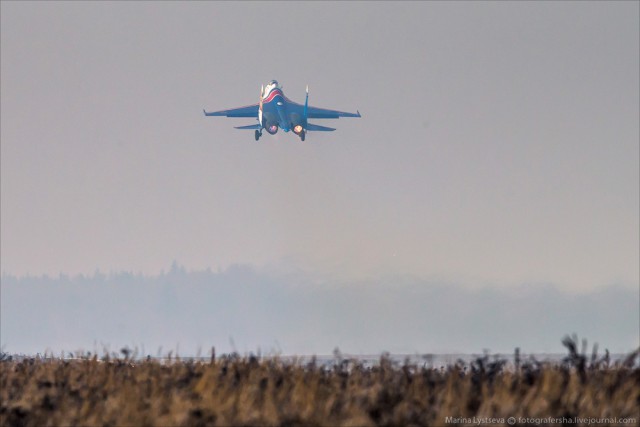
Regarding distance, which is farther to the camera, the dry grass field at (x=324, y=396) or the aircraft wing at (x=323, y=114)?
Result: the aircraft wing at (x=323, y=114)

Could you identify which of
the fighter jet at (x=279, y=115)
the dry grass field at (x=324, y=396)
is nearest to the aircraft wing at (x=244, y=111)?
the fighter jet at (x=279, y=115)

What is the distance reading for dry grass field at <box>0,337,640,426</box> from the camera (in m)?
24.4

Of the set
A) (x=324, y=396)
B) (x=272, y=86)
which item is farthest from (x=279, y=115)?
(x=324, y=396)

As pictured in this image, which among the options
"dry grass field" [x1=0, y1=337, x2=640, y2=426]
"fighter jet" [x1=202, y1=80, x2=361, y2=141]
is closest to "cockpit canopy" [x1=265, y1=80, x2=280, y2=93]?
"fighter jet" [x1=202, y1=80, x2=361, y2=141]

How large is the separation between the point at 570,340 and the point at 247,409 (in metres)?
6.97

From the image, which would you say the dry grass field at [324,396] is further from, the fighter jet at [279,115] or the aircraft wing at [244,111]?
the aircraft wing at [244,111]

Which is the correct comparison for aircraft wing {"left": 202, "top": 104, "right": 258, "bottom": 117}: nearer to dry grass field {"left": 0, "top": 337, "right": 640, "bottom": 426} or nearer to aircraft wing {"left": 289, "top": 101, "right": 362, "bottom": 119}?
aircraft wing {"left": 289, "top": 101, "right": 362, "bottom": 119}

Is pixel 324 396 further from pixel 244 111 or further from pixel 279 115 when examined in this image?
pixel 244 111

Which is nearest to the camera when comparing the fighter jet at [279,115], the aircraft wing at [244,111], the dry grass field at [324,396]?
the dry grass field at [324,396]

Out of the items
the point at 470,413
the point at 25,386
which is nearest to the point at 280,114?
the point at 25,386

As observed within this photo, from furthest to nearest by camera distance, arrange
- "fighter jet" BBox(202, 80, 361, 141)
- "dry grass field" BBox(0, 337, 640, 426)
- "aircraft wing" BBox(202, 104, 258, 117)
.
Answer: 1. "aircraft wing" BBox(202, 104, 258, 117)
2. "fighter jet" BBox(202, 80, 361, 141)
3. "dry grass field" BBox(0, 337, 640, 426)

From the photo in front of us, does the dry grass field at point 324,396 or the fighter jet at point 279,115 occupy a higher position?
the fighter jet at point 279,115

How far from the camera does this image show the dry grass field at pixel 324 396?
24.4 metres

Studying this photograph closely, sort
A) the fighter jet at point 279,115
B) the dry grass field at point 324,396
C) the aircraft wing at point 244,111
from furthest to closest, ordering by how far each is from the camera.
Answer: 1. the aircraft wing at point 244,111
2. the fighter jet at point 279,115
3. the dry grass field at point 324,396
